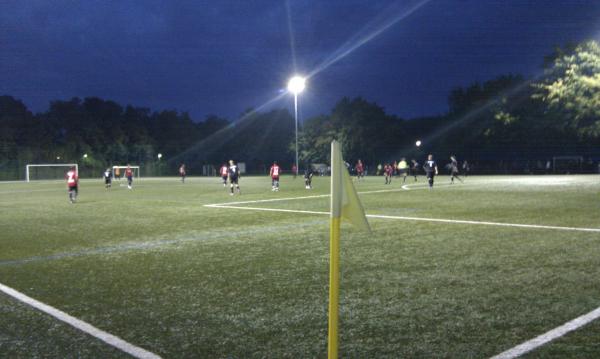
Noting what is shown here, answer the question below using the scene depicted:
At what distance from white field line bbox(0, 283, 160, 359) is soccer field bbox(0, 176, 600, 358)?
72mm

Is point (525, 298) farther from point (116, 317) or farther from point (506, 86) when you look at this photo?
point (506, 86)

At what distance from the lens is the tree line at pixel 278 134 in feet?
229

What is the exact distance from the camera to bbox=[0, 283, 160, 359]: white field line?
13.5ft

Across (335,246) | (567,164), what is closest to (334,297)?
(335,246)

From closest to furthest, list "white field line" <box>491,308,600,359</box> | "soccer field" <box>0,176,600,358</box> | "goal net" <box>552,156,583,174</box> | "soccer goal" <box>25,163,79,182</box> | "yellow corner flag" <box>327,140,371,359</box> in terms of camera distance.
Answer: "yellow corner flag" <box>327,140,371,359</box> → "white field line" <box>491,308,600,359</box> → "soccer field" <box>0,176,600,358</box> → "goal net" <box>552,156,583,174</box> → "soccer goal" <box>25,163,79,182</box>

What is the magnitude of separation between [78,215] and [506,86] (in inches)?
2889

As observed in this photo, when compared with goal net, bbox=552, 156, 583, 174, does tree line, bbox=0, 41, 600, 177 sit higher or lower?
higher

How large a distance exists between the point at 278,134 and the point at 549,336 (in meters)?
106

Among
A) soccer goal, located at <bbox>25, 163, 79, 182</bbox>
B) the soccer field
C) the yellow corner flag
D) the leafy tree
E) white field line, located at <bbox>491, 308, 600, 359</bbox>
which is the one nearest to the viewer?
the yellow corner flag

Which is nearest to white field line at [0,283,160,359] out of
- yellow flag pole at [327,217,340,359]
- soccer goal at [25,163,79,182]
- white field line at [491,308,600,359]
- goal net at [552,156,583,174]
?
yellow flag pole at [327,217,340,359]

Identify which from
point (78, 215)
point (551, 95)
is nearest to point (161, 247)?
point (78, 215)

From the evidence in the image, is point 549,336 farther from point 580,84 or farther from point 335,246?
point 580,84

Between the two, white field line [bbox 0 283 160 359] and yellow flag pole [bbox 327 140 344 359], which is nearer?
yellow flag pole [bbox 327 140 344 359]

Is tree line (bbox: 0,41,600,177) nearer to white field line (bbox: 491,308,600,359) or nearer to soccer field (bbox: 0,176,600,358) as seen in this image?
soccer field (bbox: 0,176,600,358)
